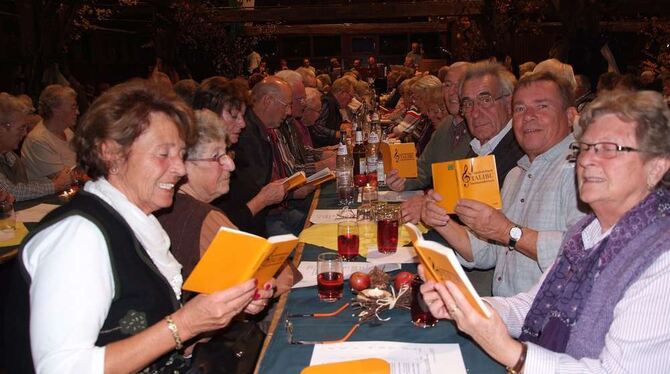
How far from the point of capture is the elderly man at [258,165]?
355 centimetres

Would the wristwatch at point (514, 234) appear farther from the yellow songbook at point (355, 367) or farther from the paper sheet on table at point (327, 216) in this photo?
the paper sheet on table at point (327, 216)

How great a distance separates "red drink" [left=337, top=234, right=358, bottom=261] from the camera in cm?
255

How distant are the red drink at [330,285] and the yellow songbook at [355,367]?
54 centimetres

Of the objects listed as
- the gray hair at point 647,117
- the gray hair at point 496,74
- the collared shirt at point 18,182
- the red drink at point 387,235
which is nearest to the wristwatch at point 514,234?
the red drink at point 387,235

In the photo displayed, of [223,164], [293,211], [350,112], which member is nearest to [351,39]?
[350,112]

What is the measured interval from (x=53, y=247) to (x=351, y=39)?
20187 millimetres

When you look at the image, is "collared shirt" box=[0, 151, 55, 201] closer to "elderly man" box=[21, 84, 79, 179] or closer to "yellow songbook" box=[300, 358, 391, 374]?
"elderly man" box=[21, 84, 79, 179]

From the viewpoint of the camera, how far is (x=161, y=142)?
183 cm

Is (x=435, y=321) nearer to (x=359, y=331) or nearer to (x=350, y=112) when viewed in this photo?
(x=359, y=331)

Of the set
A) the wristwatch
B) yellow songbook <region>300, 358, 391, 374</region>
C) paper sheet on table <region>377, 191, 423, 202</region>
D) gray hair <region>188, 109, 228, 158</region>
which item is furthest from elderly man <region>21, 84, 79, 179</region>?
yellow songbook <region>300, 358, 391, 374</region>

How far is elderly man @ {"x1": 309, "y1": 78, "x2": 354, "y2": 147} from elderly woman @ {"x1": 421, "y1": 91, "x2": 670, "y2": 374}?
17.5 ft

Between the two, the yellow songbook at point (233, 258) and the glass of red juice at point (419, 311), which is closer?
the yellow songbook at point (233, 258)

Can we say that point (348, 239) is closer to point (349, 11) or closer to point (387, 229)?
point (387, 229)

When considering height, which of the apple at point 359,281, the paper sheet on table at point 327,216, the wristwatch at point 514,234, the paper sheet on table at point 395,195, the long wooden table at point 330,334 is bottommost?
the long wooden table at point 330,334
